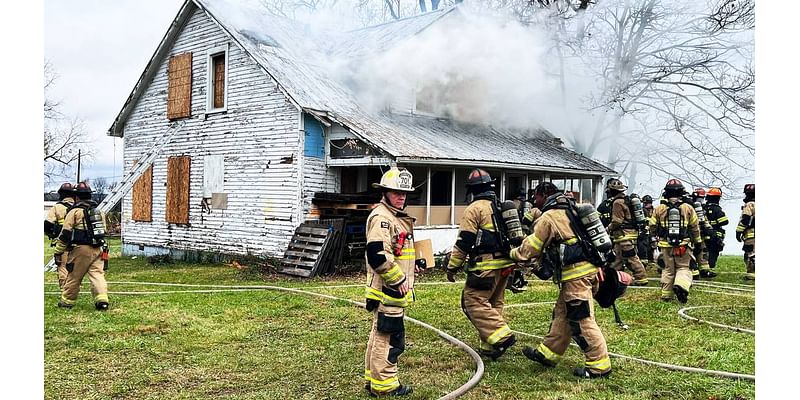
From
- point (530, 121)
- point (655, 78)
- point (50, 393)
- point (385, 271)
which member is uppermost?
point (655, 78)

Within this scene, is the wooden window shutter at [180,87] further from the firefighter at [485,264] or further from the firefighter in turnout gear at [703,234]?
the firefighter in turnout gear at [703,234]

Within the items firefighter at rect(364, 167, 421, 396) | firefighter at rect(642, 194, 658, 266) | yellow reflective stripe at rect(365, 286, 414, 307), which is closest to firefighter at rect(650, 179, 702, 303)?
firefighter at rect(642, 194, 658, 266)

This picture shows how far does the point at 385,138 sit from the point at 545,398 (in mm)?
9104

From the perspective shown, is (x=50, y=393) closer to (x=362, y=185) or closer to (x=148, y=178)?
(x=362, y=185)

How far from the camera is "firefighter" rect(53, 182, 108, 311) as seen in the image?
27.8 ft

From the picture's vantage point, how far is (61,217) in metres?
8.80

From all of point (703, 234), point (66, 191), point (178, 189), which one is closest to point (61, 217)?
point (66, 191)

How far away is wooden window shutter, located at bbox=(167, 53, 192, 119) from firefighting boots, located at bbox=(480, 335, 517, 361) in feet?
41.8

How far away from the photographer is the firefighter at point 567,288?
5.50 metres

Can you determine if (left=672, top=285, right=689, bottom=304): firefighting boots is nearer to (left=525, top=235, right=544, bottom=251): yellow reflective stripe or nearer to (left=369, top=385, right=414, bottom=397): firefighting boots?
(left=525, top=235, right=544, bottom=251): yellow reflective stripe

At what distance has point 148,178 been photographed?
57.2ft

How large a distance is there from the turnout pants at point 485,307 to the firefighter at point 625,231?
5.82m

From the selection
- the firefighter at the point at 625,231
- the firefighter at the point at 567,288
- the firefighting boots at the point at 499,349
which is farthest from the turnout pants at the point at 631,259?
the firefighter at the point at 567,288

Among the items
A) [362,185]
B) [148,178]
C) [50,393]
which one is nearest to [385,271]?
[50,393]
